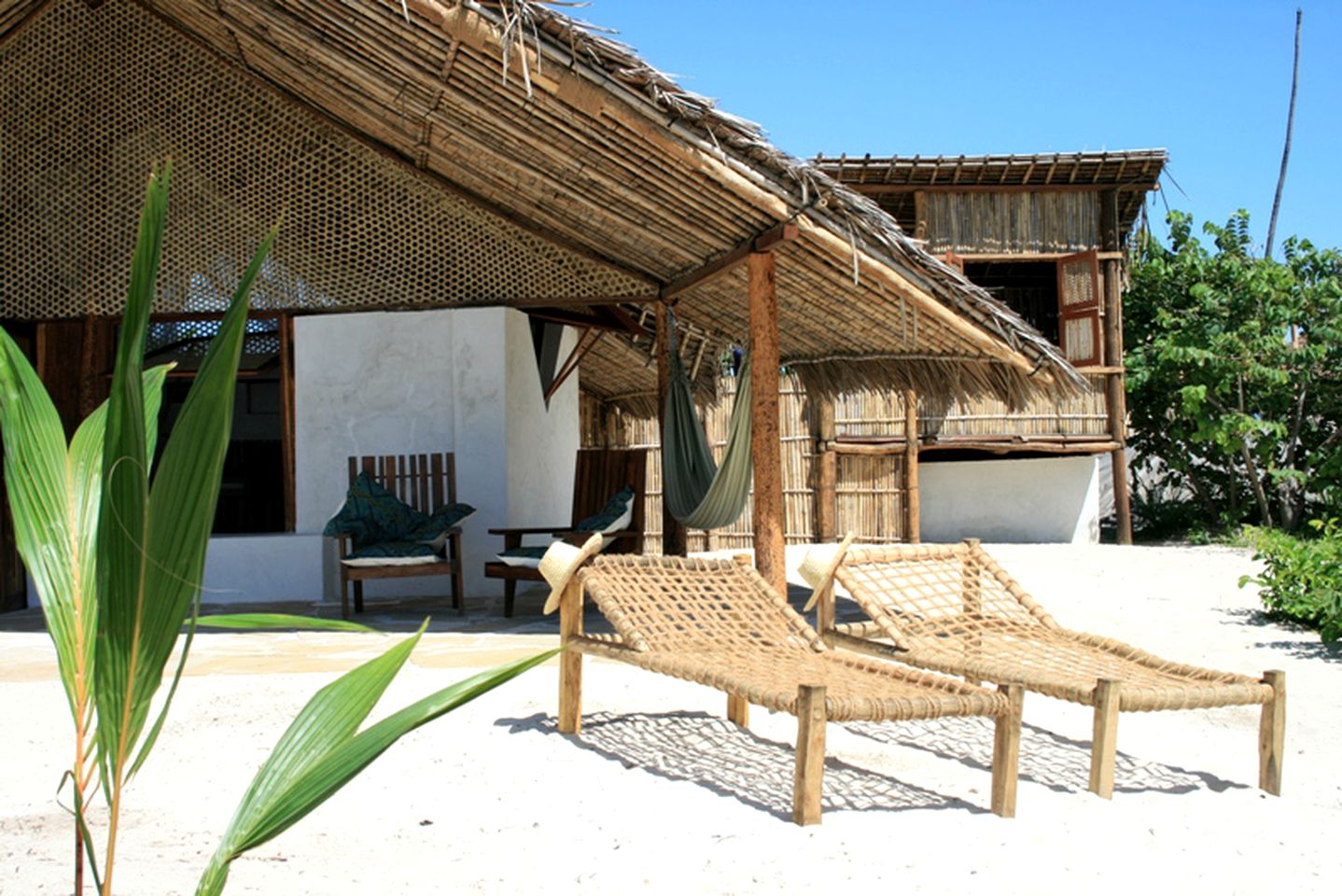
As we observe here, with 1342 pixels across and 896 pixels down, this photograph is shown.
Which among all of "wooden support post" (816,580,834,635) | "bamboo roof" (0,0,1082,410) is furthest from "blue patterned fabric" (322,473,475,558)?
"wooden support post" (816,580,834,635)

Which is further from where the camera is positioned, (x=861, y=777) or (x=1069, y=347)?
(x=1069, y=347)

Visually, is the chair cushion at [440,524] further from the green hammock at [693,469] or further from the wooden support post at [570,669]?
the wooden support post at [570,669]

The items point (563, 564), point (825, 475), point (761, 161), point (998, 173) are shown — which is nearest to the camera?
point (563, 564)

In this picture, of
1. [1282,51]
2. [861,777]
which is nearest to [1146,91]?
[1282,51]

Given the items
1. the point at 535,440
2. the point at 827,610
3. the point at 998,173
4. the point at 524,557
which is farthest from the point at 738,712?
the point at 998,173

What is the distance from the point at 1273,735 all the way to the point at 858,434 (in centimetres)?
861

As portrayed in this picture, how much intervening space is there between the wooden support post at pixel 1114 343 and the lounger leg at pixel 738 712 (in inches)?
336

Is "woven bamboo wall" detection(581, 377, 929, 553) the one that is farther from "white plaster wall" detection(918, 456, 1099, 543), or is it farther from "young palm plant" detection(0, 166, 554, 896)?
"young palm plant" detection(0, 166, 554, 896)

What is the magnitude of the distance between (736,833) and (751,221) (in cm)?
298

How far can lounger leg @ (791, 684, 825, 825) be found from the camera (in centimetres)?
258

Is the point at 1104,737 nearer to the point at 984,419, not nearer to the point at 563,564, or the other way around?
the point at 563,564

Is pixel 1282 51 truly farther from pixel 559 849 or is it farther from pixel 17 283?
pixel 559 849

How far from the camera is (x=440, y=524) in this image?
6.17 metres

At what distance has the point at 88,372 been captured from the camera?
6.80 metres
